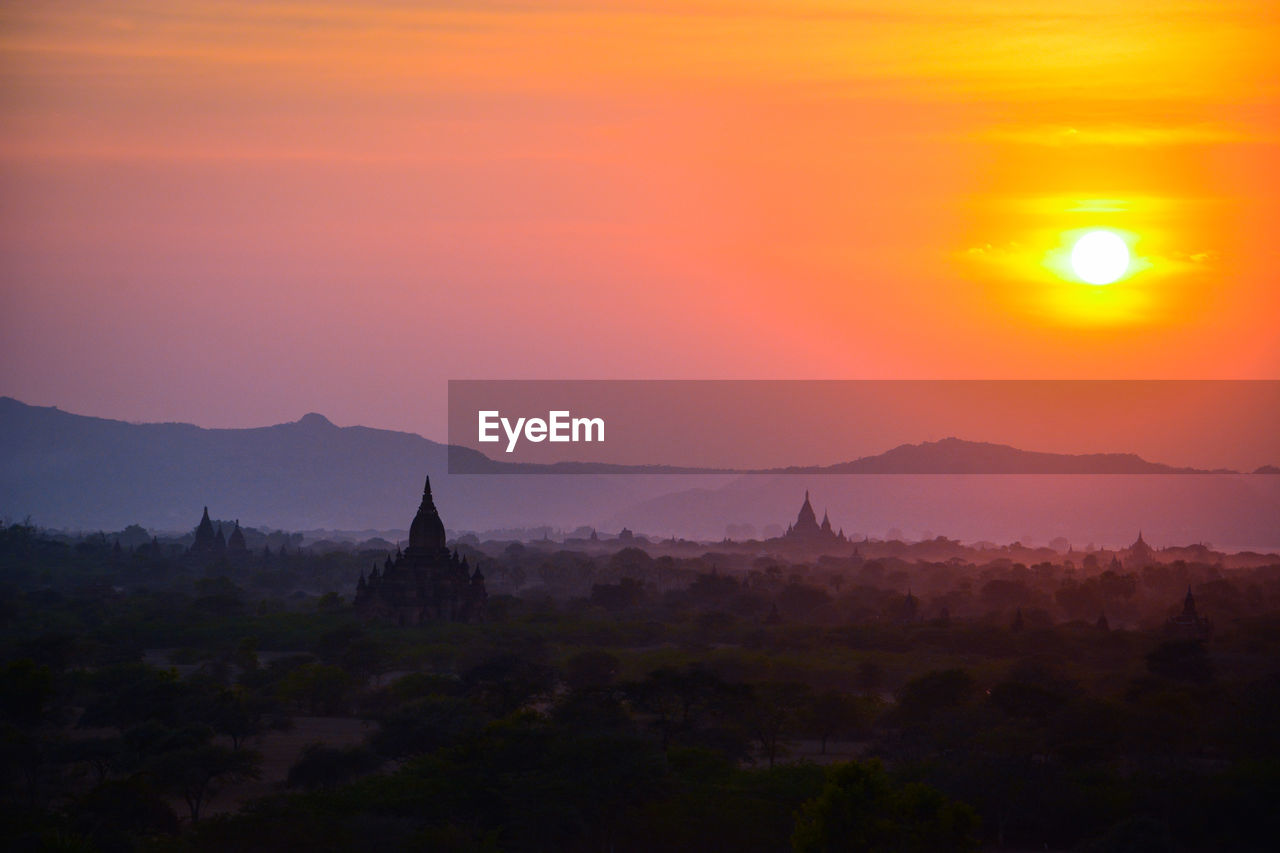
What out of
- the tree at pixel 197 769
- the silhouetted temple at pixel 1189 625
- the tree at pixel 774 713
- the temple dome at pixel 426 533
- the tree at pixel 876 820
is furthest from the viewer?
the temple dome at pixel 426 533

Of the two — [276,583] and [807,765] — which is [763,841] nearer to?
[807,765]

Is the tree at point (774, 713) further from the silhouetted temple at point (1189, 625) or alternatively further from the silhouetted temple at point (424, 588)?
the silhouetted temple at point (424, 588)

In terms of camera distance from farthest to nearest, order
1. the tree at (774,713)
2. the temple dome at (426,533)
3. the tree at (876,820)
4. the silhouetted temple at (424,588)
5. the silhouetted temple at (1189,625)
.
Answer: the temple dome at (426,533) < the silhouetted temple at (424,588) < the silhouetted temple at (1189,625) < the tree at (774,713) < the tree at (876,820)

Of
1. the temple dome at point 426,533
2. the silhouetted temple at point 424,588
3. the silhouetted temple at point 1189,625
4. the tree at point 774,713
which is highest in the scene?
the temple dome at point 426,533

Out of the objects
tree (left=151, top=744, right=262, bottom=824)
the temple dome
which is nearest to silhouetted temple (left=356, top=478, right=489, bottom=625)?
the temple dome

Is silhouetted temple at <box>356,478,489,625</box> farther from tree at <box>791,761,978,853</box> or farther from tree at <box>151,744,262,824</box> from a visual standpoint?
tree at <box>791,761,978,853</box>

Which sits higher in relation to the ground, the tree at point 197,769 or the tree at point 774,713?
the tree at point 774,713

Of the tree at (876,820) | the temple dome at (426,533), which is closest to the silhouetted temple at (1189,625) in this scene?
the temple dome at (426,533)
